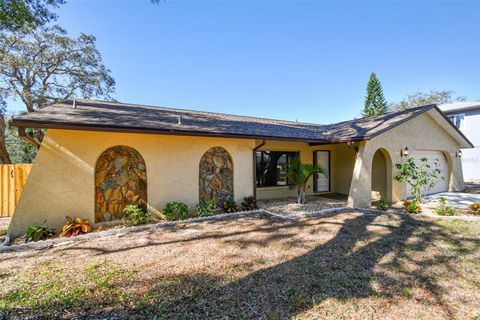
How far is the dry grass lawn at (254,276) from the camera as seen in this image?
2973 millimetres

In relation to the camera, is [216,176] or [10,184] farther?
[216,176]

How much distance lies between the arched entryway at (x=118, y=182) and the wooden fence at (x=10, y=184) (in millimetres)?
4439

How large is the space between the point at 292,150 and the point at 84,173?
907 centimetres

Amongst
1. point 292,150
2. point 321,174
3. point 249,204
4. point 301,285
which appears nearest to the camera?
point 301,285

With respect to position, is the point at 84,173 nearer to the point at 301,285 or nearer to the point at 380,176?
the point at 301,285

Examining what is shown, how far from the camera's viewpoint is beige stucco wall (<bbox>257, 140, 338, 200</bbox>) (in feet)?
35.9

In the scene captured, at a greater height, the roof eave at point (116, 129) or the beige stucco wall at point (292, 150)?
the roof eave at point (116, 129)

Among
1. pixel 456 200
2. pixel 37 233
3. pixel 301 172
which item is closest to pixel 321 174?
pixel 301 172

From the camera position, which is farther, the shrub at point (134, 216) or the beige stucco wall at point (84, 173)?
the shrub at point (134, 216)

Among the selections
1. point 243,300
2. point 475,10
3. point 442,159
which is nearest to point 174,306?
point 243,300

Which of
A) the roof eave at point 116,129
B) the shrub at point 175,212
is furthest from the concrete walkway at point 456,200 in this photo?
the shrub at point 175,212

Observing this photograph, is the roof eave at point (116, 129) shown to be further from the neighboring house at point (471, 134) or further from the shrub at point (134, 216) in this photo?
the neighboring house at point (471, 134)

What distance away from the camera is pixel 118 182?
7.17 m

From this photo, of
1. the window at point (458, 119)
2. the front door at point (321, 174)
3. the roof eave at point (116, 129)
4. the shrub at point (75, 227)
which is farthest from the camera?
the window at point (458, 119)
